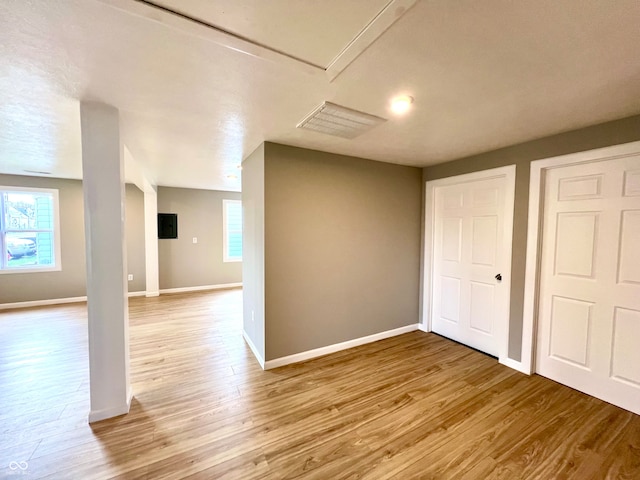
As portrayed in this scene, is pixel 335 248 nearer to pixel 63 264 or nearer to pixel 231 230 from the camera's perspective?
pixel 231 230

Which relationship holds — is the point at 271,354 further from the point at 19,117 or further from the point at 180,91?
the point at 19,117

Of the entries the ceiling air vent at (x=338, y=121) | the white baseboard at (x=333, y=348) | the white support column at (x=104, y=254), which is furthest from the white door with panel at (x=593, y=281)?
the white support column at (x=104, y=254)

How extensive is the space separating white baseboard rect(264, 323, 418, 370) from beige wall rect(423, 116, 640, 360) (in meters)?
1.28

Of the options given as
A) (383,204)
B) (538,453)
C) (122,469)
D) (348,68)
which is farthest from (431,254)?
(122,469)

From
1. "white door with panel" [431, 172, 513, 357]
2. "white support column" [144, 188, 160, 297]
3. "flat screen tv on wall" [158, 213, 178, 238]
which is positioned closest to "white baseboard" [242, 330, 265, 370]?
"white door with panel" [431, 172, 513, 357]

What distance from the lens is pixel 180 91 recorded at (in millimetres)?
1688

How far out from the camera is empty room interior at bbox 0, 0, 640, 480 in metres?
1.25

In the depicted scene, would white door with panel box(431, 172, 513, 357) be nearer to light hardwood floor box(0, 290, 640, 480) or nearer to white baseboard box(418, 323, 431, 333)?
white baseboard box(418, 323, 431, 333)

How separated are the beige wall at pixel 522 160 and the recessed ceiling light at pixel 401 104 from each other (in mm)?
1592

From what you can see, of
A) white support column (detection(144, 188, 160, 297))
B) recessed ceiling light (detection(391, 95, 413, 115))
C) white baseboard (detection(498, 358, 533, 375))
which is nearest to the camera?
recessed ceiling light (detection(391, 95, 413, 115))

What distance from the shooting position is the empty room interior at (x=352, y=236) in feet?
4.09

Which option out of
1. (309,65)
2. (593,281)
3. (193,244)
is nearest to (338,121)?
(309,65)

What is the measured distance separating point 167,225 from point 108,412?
14.9ft

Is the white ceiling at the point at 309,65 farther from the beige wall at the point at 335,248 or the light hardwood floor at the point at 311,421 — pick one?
the light hardwood floor at the point at 311,421
